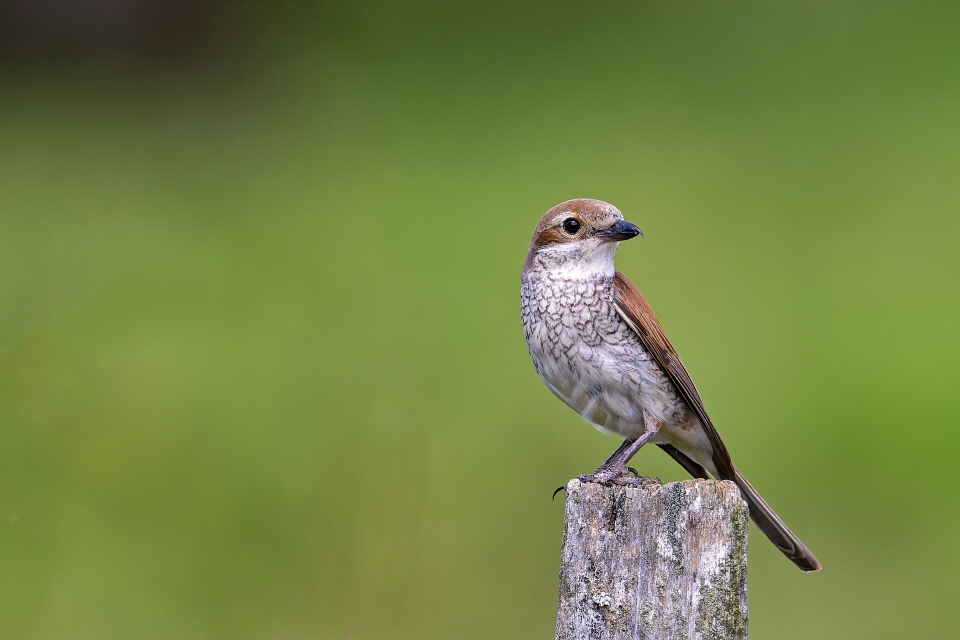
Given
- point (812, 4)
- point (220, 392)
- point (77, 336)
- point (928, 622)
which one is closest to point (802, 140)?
point (812, 4)

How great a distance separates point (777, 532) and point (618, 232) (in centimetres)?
129

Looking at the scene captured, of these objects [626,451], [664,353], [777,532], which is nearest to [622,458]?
[626,451]

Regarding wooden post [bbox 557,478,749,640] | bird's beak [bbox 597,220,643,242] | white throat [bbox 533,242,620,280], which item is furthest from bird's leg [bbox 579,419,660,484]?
wooden post [bbox 557,478,749,640]

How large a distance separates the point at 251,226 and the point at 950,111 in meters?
7.11

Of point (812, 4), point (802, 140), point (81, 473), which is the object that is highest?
point (812, 4)

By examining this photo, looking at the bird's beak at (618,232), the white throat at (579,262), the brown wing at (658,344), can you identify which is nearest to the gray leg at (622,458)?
the brown wing at (658,344)

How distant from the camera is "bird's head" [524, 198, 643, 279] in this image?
4047 millimetres

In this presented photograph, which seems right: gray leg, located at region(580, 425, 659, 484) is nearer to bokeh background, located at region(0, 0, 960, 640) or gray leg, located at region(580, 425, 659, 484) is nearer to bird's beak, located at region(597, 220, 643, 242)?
bird's beak, located at region(597, 220, 643, 242)

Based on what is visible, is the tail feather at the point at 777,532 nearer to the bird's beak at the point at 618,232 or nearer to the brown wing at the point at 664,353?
the brown wing at the point at 664,353

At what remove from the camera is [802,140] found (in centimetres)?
1000

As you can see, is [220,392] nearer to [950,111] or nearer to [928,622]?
[928,622]

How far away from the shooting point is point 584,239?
4070mm

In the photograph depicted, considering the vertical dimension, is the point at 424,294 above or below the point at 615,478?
above

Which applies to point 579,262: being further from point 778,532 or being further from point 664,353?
point 778,532
